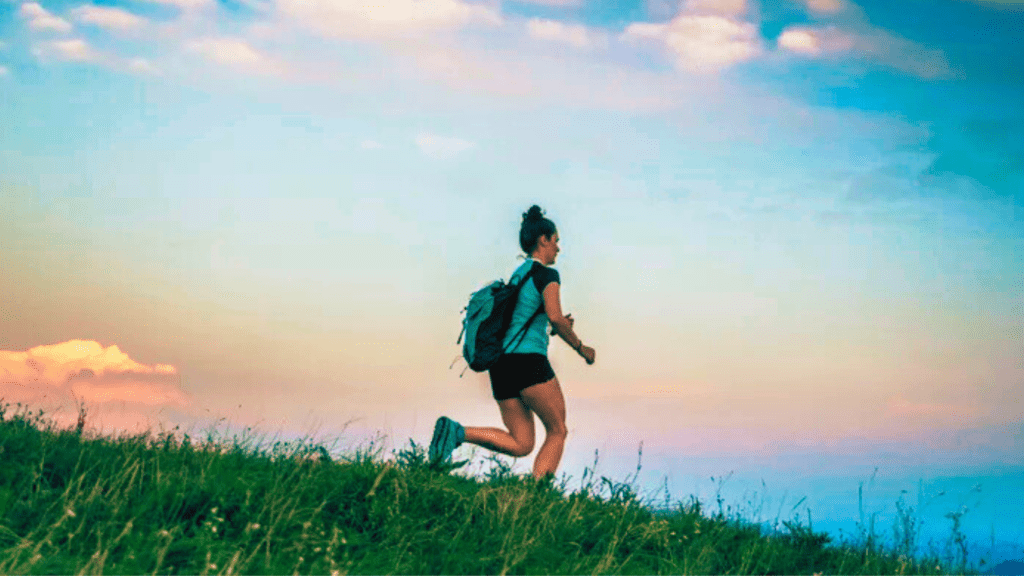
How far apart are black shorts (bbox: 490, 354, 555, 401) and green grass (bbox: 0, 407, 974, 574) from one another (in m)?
0.68

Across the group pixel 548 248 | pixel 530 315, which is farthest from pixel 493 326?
pixel 548 248

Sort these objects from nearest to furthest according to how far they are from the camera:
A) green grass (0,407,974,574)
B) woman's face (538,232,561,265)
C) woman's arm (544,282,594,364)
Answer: green grass (0,407,974,574) → woman's arm (544,282,594,364) → woman's face (538,232,561,265)

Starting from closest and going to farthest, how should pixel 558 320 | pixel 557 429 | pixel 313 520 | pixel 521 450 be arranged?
pixel 313 520
pixel 558 320
pixel 557 429
pixel 521 450

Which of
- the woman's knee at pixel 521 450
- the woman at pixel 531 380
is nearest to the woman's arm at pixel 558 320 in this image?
the woman at pixel 531 380

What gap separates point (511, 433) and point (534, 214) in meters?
2.07

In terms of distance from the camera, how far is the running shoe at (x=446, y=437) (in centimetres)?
836

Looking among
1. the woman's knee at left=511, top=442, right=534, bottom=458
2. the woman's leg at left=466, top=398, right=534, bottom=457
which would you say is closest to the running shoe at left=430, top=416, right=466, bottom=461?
the woman's leg at left=466, top=398, right=534, bottom=457

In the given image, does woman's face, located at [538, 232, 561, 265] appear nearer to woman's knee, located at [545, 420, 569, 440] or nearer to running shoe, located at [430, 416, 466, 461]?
woman's knee, located at [545, 420, 569, 440]

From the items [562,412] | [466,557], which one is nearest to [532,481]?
[562,412]

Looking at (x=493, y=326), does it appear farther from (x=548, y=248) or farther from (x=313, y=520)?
(x=313, y=520)

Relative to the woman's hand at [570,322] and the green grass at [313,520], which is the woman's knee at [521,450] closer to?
the green grass at [313,520]

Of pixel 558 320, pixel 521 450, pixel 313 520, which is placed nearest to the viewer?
pixel 313 520

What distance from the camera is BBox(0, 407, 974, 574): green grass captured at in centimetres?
573

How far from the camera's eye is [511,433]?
873 centimetres
